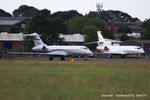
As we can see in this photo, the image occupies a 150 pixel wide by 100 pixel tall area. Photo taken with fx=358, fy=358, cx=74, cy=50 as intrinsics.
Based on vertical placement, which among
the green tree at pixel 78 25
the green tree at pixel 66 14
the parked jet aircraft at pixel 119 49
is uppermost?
the green tree at pixel 66 14

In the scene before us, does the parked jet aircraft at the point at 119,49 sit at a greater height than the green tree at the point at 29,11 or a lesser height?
lesser

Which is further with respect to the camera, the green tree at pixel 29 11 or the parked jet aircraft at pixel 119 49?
the green tree at pixel 29 11

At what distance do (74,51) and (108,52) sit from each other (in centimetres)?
1638

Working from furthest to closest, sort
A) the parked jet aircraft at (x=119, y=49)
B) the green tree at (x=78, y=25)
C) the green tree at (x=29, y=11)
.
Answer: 1. the green tree at (x=29, y=11)
2. the green tree at (x=78, y=25)
3. the parked jet aircraft at (x=119, y=49)

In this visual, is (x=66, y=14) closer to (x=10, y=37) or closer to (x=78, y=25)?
(x=78, y=25)

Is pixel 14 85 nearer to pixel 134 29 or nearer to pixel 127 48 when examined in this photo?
pixel 127 48

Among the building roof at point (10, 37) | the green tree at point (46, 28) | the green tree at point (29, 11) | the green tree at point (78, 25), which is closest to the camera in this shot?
the green tree at point (46, 28)

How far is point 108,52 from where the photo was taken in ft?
215

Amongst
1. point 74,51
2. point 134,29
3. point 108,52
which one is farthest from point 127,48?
point 134,29

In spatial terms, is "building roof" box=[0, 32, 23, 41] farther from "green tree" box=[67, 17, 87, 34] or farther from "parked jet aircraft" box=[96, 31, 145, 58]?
"green tree" box=[67, 17, 87, 34]

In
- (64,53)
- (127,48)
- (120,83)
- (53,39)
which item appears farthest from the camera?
(53,39)

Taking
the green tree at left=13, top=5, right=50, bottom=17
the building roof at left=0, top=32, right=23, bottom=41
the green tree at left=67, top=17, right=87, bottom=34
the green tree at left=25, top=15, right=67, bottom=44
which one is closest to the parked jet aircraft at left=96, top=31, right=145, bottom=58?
the green tree at left=25, top=15, right=67, bottom=44

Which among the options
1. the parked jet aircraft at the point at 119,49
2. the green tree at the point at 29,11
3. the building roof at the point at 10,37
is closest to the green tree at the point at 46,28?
the building roof at the point at 10,37

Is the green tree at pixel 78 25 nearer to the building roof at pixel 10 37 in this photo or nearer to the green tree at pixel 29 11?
the building roof at pixel 10 37
